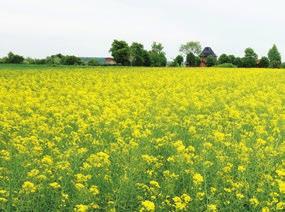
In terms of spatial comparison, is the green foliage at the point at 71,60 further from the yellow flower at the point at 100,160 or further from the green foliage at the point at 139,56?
the yellow flower at the point at 100,160

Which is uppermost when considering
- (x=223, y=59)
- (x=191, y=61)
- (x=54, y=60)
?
(x=54, y=60)

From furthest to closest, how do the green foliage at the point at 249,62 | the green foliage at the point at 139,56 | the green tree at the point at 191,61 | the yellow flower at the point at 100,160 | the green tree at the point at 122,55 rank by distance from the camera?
the green tree at the point at 191,61 < the green foliage at the point at 249,62 < the green tree at the point at 122,55 < the green foliage at the point at 139,56 < the yellow flower at the point at 100,160

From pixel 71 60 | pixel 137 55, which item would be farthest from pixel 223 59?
pixel 71 60

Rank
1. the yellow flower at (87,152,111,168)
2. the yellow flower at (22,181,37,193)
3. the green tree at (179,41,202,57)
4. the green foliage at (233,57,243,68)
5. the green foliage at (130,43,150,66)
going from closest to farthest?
1. the yellow flower at (22,181,37,193)
2. the yellow flower at (87,152,111,168)
3. the green foliage at (130,43,150,66)
4. the green foliage at (233,57,243,68)
5. the green tree at (179,41,202,57)

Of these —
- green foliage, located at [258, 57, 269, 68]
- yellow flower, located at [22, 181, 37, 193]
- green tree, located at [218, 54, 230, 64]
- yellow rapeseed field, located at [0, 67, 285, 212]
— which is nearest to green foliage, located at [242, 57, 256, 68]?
green foliage, located at [258, 57, 269, 68]

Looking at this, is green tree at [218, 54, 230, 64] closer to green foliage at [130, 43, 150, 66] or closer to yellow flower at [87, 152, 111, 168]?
green foliage at [130, 43, 150, 66]

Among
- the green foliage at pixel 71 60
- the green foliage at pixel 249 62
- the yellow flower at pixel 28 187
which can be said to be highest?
the yellow flower at pixel 28 187

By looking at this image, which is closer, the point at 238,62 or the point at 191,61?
the point at 191,61

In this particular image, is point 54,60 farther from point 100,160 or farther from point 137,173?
point 137,173

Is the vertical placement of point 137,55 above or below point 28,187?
below

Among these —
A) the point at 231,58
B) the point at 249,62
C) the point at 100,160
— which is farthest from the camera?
the point at 231,58

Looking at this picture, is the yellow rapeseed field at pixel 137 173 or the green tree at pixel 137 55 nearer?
the yellow rapeseed field at pixel 137 173

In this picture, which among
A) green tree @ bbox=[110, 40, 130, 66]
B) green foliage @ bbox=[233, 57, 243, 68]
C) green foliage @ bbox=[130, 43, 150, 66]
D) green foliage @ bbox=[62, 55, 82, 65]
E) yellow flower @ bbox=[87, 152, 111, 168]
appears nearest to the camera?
yellow flower @ bbox=[87, 152, 111, 168]

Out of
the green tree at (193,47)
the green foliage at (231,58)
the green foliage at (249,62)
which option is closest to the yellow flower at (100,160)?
the green foliage at (249,62)
